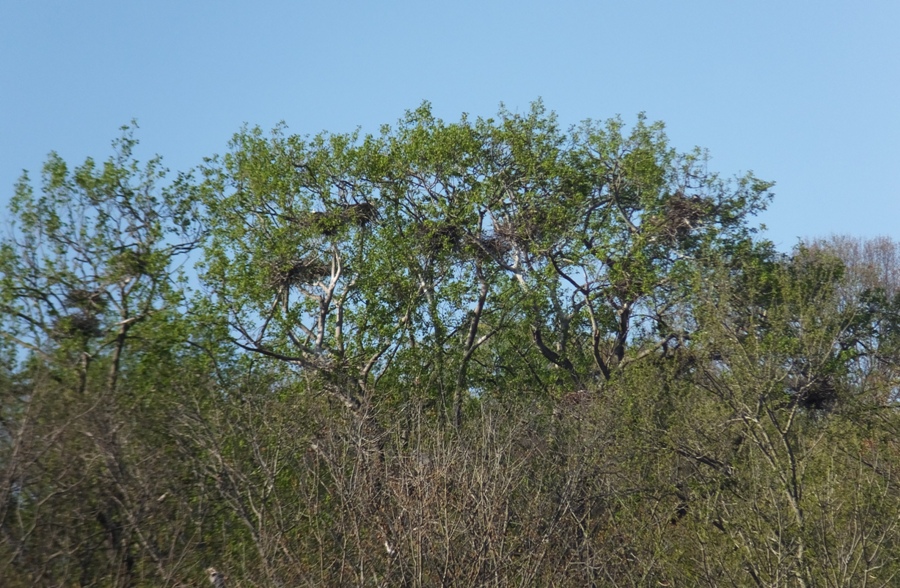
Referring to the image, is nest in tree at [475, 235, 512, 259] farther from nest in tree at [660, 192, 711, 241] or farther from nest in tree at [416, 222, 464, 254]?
nest in tree at [660, 192, 711, 241]

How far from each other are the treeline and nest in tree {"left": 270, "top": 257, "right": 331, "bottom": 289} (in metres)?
0.06

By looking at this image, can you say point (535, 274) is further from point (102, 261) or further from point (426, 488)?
point (426, 488)

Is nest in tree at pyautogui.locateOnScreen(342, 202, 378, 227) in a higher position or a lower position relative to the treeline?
higher

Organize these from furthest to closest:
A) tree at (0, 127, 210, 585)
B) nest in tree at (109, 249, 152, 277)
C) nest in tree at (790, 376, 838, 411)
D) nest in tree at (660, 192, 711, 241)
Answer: nest in tree at (660, 192, 711, 241) → nest in tree at (109, 249, 152, 277) → nest in tree at (790, 376, 838, 411) → tree at (0, 127, 210, 585)

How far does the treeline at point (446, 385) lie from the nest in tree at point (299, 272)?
6 cm

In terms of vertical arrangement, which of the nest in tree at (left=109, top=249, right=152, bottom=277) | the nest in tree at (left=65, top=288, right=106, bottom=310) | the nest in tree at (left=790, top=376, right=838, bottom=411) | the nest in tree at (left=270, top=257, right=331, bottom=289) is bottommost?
the nest in tree at (left=790, top=376, right=838, bottom=411)

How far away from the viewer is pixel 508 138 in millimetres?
27062

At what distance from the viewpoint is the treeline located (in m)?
12.5

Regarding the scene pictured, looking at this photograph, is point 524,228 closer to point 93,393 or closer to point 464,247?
point 464,247

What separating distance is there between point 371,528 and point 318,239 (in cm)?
1293

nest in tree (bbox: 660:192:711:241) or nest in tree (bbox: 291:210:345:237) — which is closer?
nest in tree (bbox: 291:210:345:237)

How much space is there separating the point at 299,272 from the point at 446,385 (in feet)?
13.0

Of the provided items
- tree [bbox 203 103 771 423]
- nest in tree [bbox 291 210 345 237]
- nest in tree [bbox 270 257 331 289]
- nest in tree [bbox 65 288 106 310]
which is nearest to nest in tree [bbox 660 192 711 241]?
tree [bbox 203 103 771 423]

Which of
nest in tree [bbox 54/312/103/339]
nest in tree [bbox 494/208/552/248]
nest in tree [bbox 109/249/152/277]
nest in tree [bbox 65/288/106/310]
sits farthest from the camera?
nest in tree [bbox 494/208/552/248]
